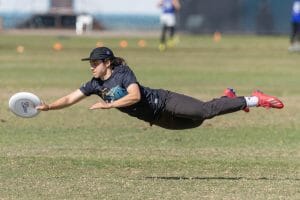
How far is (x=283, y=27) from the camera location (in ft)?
177

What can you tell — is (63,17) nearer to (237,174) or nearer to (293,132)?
(293,132)

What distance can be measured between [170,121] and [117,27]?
180ft

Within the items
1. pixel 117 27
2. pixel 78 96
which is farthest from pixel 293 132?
pixel 117 27

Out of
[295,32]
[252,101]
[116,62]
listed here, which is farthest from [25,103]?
[295,32]

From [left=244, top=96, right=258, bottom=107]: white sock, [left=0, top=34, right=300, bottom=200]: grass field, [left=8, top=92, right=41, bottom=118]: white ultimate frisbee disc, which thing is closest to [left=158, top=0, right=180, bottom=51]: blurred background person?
[left=0, top=34, right=300, bottom=200]: grass field

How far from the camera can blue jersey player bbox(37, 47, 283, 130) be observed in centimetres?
1012

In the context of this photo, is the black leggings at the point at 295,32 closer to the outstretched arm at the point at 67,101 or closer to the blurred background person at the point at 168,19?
the blurred background person at the point at 168,19

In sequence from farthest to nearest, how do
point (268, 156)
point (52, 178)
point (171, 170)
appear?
point (268, 156) < point (171, 170) < point (52, 178)

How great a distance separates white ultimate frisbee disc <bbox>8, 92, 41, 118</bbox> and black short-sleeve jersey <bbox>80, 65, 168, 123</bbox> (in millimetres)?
553

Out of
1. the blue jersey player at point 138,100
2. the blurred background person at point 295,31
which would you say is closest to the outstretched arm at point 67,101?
the blue jersey player at point 138,100

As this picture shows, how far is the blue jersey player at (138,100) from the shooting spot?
1012 centimetres

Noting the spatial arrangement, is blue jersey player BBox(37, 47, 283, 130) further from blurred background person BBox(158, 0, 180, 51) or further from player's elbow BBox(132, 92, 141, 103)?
blurred background person BBox(158, 0, 180, 51)

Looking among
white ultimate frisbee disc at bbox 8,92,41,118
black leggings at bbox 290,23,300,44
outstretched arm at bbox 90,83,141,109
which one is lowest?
black leggings at bbox 290,23,300,44

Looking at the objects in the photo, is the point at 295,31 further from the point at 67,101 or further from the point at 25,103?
the point at 25,103
